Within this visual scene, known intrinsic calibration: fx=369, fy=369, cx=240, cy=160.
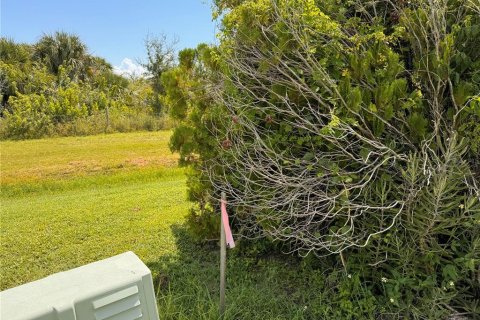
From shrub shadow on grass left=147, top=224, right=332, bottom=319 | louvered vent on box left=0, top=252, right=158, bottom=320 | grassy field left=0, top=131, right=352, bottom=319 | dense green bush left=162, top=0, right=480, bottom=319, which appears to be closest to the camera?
louvered vent on box left=0, top=252, right=158, bottom=320

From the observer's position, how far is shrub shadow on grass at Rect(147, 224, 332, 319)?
2.48 m

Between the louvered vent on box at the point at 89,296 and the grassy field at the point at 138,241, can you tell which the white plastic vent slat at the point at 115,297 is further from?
the grassy field at the point at 138,241

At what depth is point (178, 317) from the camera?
2357mm

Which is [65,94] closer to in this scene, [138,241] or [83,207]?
[83,207]

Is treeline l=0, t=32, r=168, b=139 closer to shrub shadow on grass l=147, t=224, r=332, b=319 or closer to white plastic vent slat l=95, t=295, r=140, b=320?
shrub shadow on grass l=147, t=224, r=332, b=319

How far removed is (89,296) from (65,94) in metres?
15.5

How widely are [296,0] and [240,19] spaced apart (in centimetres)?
48

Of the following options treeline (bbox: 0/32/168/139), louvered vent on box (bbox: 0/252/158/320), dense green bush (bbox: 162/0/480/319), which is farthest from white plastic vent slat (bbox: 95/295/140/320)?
treeline (bbox: 0/32/168/139)

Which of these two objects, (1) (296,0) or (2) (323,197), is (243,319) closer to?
(2) (323,197)

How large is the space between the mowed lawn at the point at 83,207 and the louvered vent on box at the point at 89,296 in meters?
2.13

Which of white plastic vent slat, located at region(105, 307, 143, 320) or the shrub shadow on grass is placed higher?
white plastic vent slat, located at region(105, 307, 143, 320)

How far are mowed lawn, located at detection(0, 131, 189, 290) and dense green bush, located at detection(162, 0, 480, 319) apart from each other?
177cm

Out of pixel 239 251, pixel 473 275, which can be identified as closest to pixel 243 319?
pixel 239 251

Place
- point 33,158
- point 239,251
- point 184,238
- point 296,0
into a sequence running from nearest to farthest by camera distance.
A: point 296,0, point 239,251, point 184,238, point 33,158
